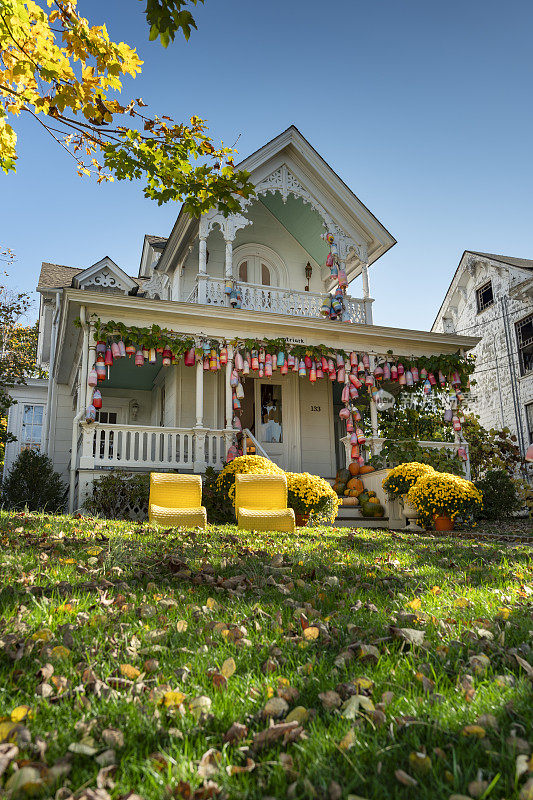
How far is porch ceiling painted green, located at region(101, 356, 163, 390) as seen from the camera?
45.9 feet

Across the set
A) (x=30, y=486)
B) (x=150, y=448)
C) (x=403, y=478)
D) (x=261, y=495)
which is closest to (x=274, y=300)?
(x=150, y=448)

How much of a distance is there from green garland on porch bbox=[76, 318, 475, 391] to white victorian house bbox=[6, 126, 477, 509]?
0.14 metres

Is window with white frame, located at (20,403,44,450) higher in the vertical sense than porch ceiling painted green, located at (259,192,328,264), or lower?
lower

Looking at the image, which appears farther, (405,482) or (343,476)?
(343,476)

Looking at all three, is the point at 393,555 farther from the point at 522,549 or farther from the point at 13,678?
the point at 13,678

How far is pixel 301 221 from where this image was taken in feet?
50.0

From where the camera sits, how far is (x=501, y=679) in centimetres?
194

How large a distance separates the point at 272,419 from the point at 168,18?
11.1 metres

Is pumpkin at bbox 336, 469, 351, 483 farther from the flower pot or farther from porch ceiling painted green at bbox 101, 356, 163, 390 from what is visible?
porch ceiling painted green at bbox 101, 356, 163, 390

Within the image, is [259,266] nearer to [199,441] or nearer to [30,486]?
[199,441]

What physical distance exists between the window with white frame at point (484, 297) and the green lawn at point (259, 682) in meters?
20.4

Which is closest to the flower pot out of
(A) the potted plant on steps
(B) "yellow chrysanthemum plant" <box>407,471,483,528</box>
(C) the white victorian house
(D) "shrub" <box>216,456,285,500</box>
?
(B) "yellow chrysanthemum plant" <box>407,471,483,528</box>

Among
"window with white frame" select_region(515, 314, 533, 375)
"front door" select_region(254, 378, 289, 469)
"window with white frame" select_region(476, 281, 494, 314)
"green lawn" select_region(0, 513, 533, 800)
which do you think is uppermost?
"window with white frame" select_region(476, 281, 494, 314)

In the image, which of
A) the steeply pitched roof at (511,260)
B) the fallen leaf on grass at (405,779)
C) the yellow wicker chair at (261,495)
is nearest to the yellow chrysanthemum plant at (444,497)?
the yellow wicker chair at (261,495)
